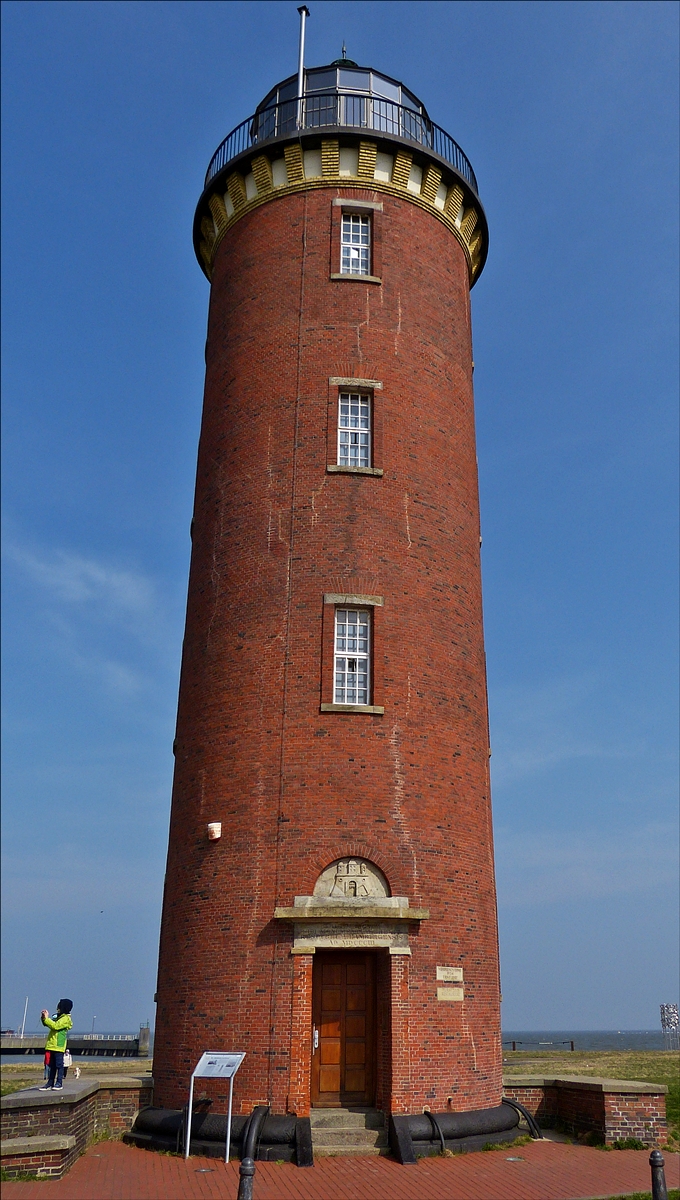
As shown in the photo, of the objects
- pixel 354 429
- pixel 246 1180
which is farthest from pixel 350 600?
pixel 246 1180

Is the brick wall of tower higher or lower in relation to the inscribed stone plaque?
higher

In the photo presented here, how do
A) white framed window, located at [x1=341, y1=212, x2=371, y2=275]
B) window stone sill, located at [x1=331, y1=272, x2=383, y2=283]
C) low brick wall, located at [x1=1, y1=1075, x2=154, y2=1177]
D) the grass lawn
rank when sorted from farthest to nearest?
the grass lawn < white framed window, located at [x1=341, y1=212, x2=371, y2=275] < window stone sill, located at [x1=331, y1=272, x2=383, y2=283] < low brick wall, located at [x1=1, y1=1075, x2=154, y2=1177]

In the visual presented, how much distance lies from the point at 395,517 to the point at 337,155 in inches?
327

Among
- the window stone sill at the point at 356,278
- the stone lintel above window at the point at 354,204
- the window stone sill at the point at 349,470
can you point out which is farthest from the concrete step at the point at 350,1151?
the stone lintel above window at the point at 354,204

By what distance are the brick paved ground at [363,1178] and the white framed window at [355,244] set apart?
52.3 feet

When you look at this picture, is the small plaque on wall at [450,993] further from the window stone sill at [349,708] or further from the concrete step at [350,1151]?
the window stone sill at [349,708]

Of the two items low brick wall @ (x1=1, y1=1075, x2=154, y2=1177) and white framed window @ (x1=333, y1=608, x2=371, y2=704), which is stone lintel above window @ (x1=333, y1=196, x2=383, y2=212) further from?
low brick wall @ (x1=1, y1=1075, x2=154, y2=1177)

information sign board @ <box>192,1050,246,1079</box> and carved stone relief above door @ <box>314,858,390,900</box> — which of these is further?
carved stone relief above door @ <box>314,858,390,900</box>

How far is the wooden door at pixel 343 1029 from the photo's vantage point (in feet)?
49.9

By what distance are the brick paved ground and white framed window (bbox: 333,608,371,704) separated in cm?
702

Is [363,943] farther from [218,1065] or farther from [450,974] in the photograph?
[218,1065]

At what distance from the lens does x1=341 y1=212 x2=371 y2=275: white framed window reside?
2003 cm

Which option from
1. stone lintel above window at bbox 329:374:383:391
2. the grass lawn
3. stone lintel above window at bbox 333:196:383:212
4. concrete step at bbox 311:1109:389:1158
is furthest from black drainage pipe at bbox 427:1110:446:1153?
stone lintel above window at bbox 333:196:383:212

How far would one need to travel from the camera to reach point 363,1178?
12797mm
